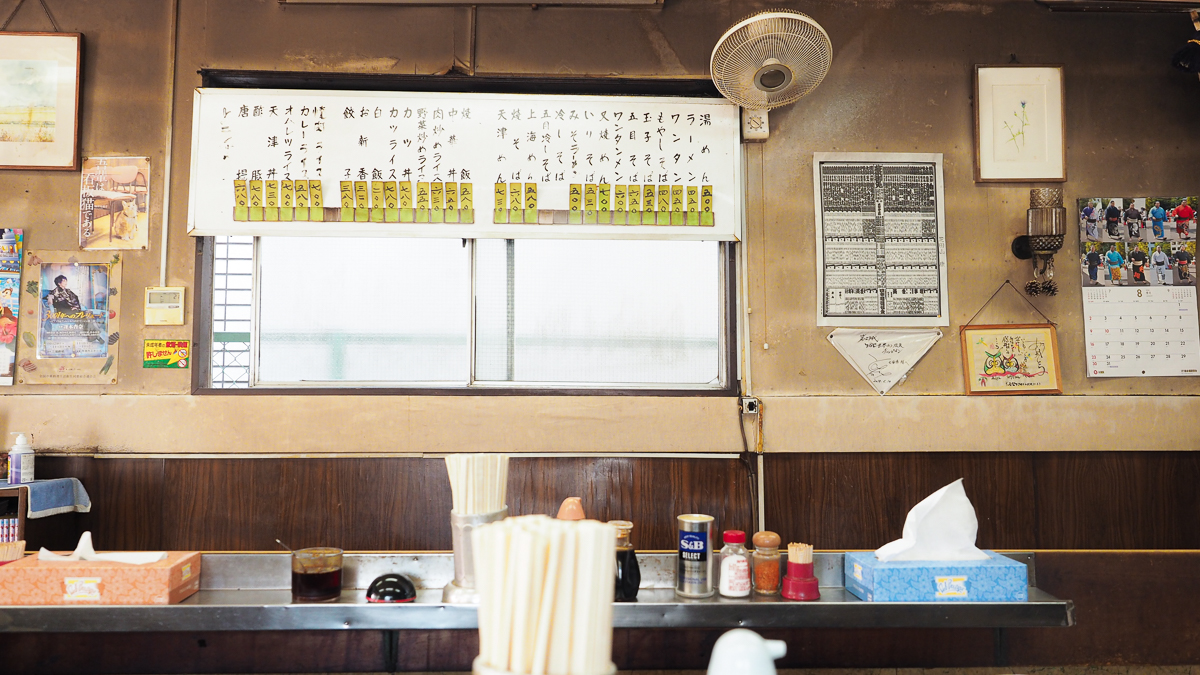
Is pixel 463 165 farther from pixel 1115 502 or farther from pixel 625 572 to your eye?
pixel 1115 502

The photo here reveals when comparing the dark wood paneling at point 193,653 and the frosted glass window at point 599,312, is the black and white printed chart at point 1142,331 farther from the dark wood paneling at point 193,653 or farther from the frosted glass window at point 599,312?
the dark wood paneling at point 193,653

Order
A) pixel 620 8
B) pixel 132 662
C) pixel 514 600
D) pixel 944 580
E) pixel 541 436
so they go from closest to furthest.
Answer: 1. pixel 514 600
2. pixel 944 580
3. pixel 132 662
4. pixel 541 436
5. pixel 620 8

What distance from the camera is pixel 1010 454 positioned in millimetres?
2727

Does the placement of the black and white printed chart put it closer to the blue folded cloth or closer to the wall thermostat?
the wall thermostat

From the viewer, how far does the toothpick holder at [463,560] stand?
1661 mm

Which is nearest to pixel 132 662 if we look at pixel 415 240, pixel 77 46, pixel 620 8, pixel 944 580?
pixel 415 240

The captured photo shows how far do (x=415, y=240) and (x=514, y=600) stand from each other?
2211mm

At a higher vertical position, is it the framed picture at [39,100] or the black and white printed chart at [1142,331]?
the framed picture at [39,100]

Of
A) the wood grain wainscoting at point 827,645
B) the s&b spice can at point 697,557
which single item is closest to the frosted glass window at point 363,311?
the wood grain wainscoting at point 827,645

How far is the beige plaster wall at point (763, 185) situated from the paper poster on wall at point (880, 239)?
0.18 feet

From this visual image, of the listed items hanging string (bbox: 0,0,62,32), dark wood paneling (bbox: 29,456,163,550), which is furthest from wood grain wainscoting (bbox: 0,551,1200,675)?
hanging string (bbox: 0,0,62,32)

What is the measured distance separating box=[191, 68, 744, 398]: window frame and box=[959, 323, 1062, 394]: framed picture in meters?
0.88

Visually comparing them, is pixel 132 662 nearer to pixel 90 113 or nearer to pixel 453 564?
pixel 453 564

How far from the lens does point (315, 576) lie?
5.63 ft
